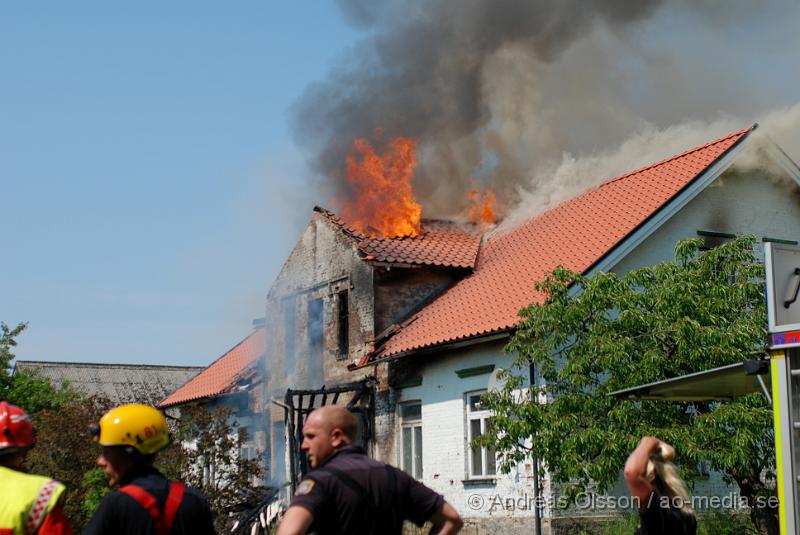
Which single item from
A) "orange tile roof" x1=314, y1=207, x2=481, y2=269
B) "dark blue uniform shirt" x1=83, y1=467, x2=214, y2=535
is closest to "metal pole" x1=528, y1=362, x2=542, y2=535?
"orange tile roof" x1=314, y1=207, x2=481, y2=269

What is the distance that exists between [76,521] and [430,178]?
471 inches

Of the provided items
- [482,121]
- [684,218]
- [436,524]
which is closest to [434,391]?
[684,218]

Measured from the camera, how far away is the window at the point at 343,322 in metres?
25.2

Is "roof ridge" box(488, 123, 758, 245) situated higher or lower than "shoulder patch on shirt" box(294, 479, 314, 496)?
higher

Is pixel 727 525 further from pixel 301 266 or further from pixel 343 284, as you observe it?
pixel 301 266

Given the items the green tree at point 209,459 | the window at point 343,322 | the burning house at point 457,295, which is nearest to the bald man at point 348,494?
the burning house at point 457,295

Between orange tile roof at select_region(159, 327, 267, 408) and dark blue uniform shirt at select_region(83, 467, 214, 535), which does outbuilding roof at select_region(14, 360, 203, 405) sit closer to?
orange tile roof at select_region(159, 327, 267, 408)

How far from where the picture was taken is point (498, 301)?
70.1ft

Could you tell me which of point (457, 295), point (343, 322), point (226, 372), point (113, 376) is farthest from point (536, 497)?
point (113, 376)

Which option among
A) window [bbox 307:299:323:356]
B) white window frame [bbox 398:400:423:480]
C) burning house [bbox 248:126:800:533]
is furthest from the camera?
window [bbox 307:299:323:356]

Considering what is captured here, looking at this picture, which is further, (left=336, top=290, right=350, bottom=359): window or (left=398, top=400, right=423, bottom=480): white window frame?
(left=336, top=290, right=350, bottom=359): window

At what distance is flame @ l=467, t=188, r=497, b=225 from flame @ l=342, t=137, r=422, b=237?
1.42 m

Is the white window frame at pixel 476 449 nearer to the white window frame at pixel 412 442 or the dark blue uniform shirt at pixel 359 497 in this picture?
the white window frame at pixel 412 442

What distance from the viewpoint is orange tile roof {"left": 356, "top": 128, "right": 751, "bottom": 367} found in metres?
20.6
